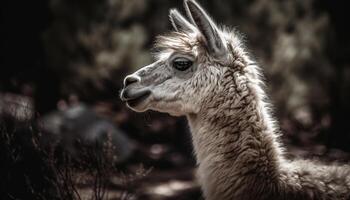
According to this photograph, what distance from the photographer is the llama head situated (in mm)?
3678

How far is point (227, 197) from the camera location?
3.50m

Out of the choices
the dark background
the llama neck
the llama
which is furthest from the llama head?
the dark background

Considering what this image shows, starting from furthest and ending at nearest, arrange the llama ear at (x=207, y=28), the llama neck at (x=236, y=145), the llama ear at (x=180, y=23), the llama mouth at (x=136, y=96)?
the llama ear at (x=180, y=23) → the llama mouth at (x=136, y=96) → the llama ear at (x=207, y=28) → the llama neck at (x=236, y=145)

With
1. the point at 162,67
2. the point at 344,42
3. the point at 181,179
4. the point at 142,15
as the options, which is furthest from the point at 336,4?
the point at 162,67

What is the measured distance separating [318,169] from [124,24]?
6.98m

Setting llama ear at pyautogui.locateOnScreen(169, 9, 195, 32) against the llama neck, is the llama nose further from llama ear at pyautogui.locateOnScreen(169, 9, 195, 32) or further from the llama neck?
llama ear at pyautogui.locateOnScreen(169, 9, 195, 32)

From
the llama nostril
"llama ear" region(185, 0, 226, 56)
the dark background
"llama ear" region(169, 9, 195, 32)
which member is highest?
the dark background

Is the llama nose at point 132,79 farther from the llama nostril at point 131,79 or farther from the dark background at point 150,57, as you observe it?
the dark background at point 150,57

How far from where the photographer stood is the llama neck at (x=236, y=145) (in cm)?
347

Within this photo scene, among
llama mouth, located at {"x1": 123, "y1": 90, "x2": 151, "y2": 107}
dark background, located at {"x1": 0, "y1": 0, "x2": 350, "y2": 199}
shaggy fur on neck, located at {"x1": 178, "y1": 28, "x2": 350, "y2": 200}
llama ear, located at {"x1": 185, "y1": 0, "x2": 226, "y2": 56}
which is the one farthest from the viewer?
dark background, located at {"x1": 0, "y1": 0, "x2": 350, "y2": 199}

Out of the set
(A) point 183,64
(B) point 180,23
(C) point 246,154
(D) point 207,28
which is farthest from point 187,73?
(C) point 246,154

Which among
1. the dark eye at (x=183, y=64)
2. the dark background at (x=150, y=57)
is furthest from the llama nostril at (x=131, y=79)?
the dark background at (x=150, y=57)

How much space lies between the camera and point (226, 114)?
3596 mm

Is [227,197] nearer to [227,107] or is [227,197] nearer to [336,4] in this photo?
[227,107]
